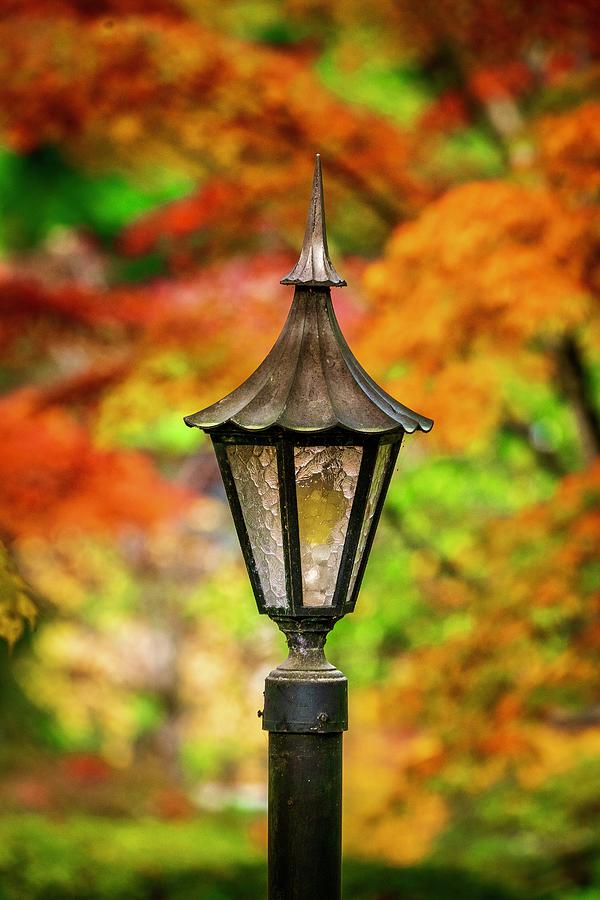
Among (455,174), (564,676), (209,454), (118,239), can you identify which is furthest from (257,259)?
(209,454)

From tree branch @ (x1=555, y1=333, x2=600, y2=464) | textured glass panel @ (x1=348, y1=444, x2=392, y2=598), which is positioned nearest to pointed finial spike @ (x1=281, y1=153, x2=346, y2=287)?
textured glass panel @ (x1=348, y1=444, x2=392, y2=598)

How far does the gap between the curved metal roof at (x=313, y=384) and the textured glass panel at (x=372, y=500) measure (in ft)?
0.29

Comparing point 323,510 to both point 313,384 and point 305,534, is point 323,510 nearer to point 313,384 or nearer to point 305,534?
point 305,534

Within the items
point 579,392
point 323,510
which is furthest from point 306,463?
point 579,392

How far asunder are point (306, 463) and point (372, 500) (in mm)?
202

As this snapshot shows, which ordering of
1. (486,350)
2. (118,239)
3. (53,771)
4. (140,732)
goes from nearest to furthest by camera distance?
(486,350)
(53,771)
(118,239)
(140,732)

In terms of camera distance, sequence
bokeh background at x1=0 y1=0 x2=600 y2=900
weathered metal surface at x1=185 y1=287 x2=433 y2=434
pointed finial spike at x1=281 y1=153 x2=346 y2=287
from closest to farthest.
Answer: weathered metal surface at x1=185 y1=287 x2=433 y2=434
pointed finial spike at x1=281 y1=153 x2=346 y2=287
bokeh background at x1=0 y1=0 x2=600 y2=900

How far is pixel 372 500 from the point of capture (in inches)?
120

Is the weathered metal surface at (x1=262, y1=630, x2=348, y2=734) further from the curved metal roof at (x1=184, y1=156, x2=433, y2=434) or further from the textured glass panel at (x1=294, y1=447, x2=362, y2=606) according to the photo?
the curved metal roof at (x1=184, y1=156, x2=433, y2=434)

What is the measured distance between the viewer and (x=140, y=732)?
16.0 meters

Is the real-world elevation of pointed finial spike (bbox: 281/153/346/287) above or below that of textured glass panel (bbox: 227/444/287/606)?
above

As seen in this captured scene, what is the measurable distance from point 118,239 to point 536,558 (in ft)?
24.4

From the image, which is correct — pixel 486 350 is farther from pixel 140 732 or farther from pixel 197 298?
pixel 140 732

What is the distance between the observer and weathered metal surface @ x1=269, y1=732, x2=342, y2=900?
2.94 meters
